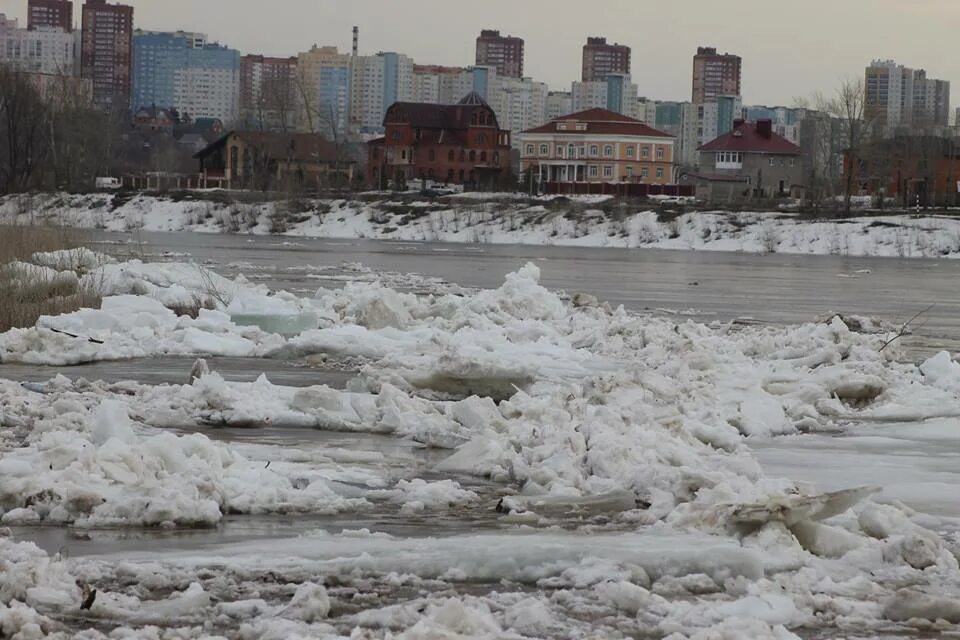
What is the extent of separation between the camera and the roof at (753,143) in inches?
4264

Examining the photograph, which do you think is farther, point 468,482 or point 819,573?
point 468,482

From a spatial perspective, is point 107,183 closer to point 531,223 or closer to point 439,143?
point 439,143

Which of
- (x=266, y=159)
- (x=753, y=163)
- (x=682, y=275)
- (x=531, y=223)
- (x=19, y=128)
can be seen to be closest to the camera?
(x=682, y=275)

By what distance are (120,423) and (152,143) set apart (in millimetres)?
165331

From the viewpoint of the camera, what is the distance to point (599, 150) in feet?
367

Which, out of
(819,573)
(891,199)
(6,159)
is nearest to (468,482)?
(819,573)

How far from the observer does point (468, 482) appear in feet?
31.2

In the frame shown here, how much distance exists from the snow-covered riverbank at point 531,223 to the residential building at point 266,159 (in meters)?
23.7

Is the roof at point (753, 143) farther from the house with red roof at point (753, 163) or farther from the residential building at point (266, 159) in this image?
the residential building at point (266, 159)

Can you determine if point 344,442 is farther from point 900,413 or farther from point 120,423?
point 900,413

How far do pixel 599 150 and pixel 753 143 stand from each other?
430 inches

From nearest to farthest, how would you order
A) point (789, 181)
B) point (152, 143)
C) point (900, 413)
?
point (900, 413), point (789, 181), point (152, 143)

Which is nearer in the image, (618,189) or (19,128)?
(19,128)

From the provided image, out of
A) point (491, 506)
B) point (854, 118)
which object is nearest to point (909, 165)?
point (854, 118)
